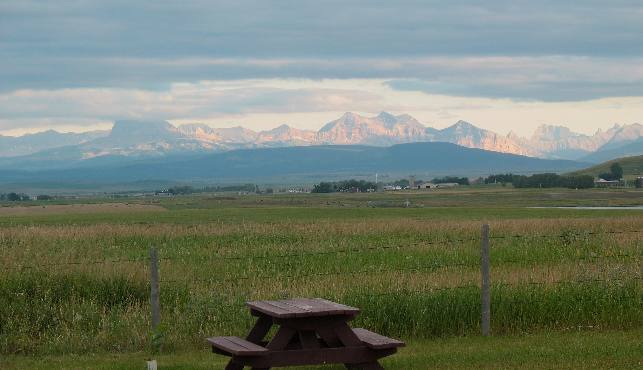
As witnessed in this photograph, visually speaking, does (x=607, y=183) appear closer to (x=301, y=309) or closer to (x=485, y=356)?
(x=485, y=356)

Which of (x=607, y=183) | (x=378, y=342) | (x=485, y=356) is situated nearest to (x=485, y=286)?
(x=485, y=356)

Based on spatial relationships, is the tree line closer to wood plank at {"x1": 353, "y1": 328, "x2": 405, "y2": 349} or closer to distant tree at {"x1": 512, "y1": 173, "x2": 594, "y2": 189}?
distant tree at {"x1": 512, "y1": 173, "x2": 594, "y2": 189}

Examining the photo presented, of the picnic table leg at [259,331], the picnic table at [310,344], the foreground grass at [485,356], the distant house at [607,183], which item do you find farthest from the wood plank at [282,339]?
the distant house at [607,183]

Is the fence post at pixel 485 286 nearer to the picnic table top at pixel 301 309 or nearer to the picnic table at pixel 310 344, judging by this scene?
the picnic table at pixel 310 344

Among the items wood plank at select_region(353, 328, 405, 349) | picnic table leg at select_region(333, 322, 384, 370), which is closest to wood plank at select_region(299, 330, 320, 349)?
picnic table leg at select_region(333, 322, 384, 370)

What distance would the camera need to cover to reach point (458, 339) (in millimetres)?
16359

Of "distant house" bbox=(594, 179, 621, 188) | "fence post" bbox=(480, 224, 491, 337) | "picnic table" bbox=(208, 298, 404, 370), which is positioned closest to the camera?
"picnic table" bbox=(208, 298, 404, 370)

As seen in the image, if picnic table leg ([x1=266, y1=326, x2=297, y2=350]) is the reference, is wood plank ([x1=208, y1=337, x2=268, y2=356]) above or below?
below

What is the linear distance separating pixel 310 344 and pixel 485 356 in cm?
307

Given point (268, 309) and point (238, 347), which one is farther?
point (268, 309)

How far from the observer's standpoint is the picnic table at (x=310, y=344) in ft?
41.9

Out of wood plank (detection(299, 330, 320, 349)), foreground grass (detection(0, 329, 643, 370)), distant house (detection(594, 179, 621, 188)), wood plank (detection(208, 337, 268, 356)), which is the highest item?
distant house (detection(594, 179, 621, 188))

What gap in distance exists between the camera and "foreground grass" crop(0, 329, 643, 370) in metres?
14.3

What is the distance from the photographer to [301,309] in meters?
12.9
